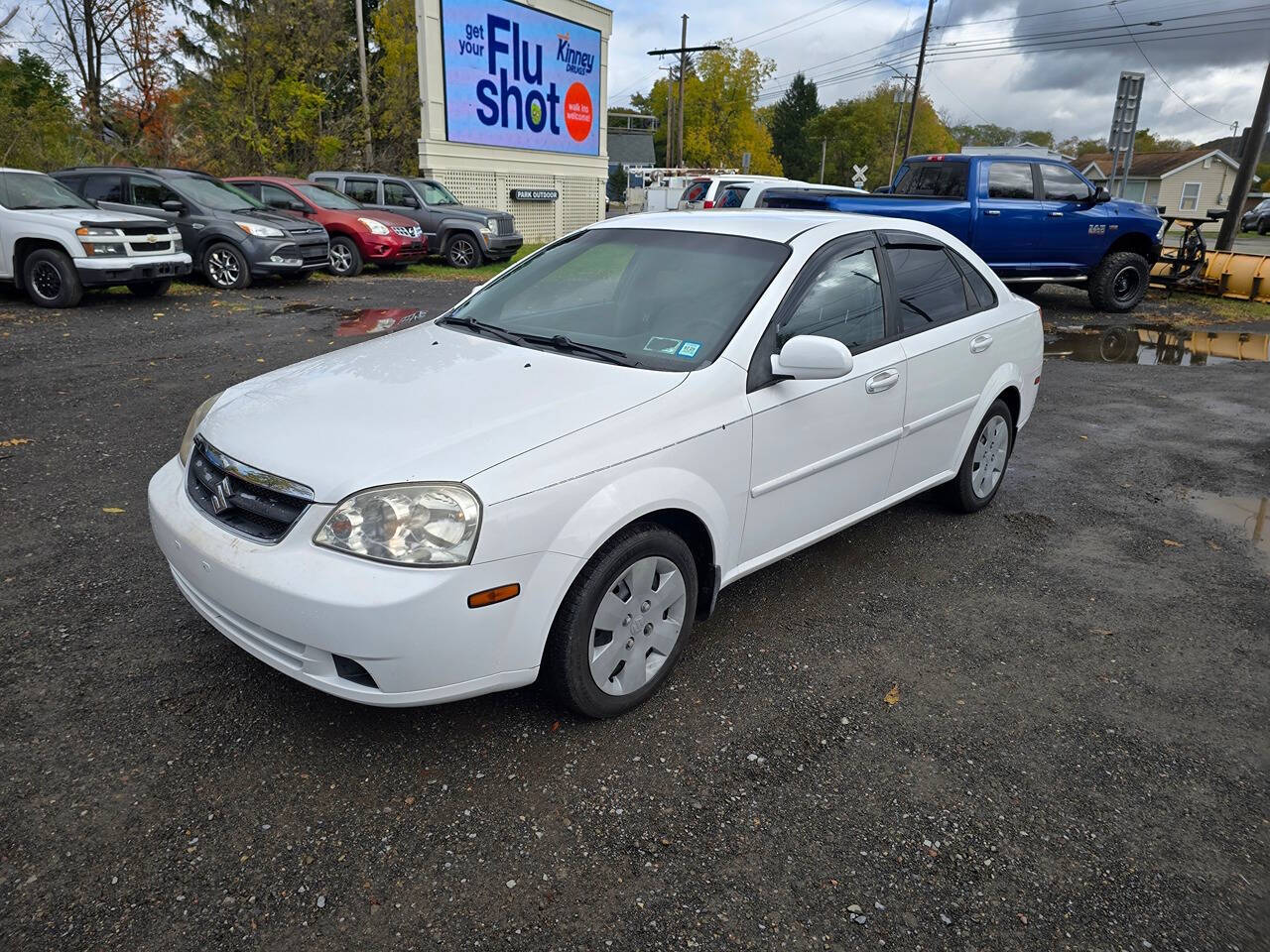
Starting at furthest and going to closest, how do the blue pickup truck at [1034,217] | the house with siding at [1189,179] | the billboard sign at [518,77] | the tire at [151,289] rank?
the house with siding at [1189,179] < the billboard sign at [518,77] < the blue pickup truck at [1034,217] < the tire at [151,289]

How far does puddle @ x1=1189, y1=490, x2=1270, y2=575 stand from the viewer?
495 cm

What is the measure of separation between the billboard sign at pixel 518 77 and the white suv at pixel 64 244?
34.4 ft

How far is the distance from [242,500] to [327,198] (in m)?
14.6

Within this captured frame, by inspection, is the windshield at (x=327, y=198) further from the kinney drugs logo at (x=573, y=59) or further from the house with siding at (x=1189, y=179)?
the house with siding at (x=1189, y=179)

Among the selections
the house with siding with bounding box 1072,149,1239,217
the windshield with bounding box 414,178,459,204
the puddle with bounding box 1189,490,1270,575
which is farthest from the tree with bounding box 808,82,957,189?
the puddle with bounding box 1189,490,1270,575

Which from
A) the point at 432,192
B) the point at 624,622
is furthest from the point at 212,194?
the point at 624,622

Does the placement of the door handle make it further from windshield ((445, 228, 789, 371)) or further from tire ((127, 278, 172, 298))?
tire ((127, 278, 172, 298))

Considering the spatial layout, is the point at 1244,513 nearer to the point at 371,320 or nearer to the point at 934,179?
the point at 934,179

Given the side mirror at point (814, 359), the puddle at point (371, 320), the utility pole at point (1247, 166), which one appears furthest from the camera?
the utility pole at point (1247, 166)

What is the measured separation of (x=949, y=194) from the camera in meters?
12.6

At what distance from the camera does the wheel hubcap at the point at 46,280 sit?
10578 millimetres

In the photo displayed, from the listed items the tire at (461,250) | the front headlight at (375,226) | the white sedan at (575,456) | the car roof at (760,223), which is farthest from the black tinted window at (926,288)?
the tire at (461,250)

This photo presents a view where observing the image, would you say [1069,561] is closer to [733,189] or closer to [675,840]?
[675,840]

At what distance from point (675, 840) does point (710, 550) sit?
1080mm
